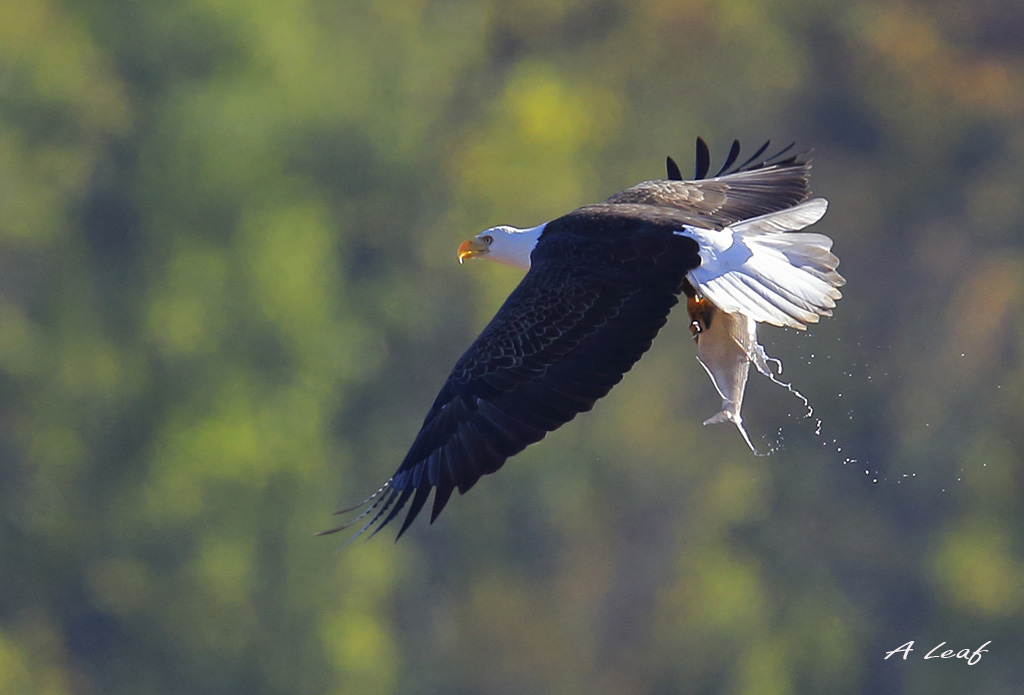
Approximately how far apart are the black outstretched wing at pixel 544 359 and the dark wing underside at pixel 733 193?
801 mm

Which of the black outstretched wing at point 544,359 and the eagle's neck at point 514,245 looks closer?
the black outstretched wing at point 544,359

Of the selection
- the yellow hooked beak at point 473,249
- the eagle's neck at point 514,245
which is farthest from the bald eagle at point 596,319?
the yellow hooked beak at point 473,249

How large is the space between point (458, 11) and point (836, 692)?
10.6m

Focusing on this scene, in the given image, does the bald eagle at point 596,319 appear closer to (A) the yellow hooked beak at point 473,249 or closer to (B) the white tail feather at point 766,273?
(B) the white tail feather at point 766,273

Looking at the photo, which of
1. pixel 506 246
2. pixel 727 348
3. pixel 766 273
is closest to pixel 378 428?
pixel 506 246

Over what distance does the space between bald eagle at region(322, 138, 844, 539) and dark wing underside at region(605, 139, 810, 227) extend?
542 millimetres

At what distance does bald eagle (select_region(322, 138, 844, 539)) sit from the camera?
25.1 feet

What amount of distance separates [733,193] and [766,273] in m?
1.30

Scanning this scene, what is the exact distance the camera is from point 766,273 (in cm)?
798

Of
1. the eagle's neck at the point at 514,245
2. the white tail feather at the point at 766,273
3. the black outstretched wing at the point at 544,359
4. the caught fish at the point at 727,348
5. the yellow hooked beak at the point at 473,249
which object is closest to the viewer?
the black outstretched wing at the point at 544,359

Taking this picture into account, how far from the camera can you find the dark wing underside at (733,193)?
8.93m

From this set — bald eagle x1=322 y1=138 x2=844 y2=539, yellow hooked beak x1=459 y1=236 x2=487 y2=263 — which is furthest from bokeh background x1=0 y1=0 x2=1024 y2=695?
bald eagle x1=322 y1=138 x2=844 y2=539

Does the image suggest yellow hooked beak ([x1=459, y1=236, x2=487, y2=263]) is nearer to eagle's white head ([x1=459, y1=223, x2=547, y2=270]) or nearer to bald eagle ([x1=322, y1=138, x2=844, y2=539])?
eagle's white head ([x1=459, y1=223, x2=547, y2=270])

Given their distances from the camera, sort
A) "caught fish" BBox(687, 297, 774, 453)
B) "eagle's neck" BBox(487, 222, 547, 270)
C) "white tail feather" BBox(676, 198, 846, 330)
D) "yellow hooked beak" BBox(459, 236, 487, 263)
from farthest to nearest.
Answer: "yellow hooked beak" BBox(459, 236, 487, 263) < "eagle's neck" BBox(487, 222, 547, 270) < "caught fish" BBox(687, 297, 774, 453) < "white tail feather" BBox(676, 198, 846, 330)
